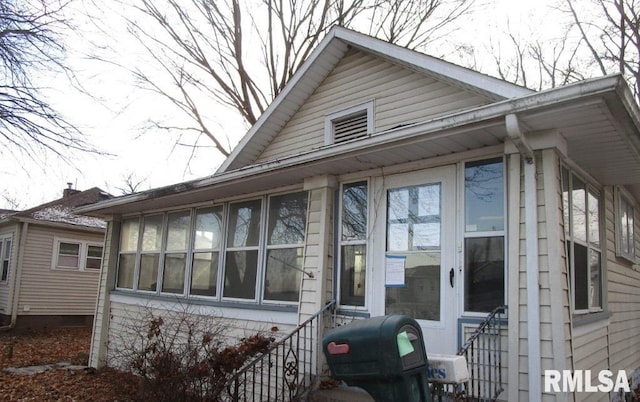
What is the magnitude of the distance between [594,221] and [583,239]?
0.71m

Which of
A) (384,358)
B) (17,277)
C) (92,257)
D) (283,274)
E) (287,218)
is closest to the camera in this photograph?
(384,358)

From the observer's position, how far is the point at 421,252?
5031 millimetres

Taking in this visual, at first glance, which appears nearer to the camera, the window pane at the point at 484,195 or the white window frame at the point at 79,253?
the window pane at the point at 484,195

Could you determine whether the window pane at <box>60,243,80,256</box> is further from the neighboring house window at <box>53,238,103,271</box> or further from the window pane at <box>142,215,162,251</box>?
the window pane at <box>142,215,162,251</box>

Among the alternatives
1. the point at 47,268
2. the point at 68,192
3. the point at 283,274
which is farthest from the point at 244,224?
the point at 68,192

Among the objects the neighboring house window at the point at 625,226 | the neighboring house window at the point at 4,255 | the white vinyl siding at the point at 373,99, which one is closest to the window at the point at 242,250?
the white vinyl siding at the point at 373,99

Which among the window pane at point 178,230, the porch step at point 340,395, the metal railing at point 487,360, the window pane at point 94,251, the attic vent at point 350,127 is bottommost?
the porch step at point 340,395

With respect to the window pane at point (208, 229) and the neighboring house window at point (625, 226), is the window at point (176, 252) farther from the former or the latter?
the neighboring house window at point (625, 226)

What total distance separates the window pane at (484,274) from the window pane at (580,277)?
3.33 feet

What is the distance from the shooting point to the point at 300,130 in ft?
26.6

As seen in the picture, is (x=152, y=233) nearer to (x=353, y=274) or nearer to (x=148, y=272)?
(x=148, y=272)

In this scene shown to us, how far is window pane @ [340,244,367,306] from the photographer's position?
5.51 m

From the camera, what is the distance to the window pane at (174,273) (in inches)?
328

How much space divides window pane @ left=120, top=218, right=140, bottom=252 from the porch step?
239 inches
